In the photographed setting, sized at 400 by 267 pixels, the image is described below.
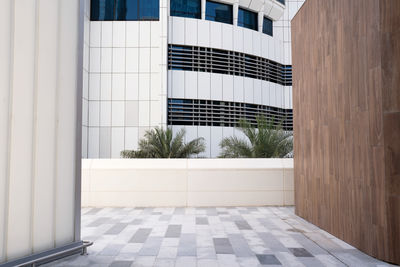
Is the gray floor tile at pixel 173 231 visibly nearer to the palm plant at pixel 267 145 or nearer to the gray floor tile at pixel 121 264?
the gray floor tile at pixel 121 264

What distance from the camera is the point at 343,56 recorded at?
17.4 ft

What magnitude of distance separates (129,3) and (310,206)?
1508 centimetres

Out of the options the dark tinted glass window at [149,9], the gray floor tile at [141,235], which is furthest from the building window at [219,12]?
the gray floor tile at [141,235]

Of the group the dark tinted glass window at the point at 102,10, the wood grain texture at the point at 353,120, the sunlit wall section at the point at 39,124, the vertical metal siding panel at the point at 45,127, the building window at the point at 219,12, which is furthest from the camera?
the building window at the point at 219,12

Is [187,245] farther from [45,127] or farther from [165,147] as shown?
[165,147]

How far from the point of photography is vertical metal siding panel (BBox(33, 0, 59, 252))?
161 inches

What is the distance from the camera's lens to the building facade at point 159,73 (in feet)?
55.6

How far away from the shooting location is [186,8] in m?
18.1

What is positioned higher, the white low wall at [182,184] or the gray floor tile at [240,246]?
the white low wall at [182,184]

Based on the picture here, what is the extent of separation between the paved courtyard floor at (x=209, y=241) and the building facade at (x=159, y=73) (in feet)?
30.5

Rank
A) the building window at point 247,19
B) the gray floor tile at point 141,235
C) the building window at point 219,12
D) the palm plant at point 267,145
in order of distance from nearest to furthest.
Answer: the gray floor tile at point 141,235 < the palm plant at point 267,145 < the building window at point 219,12 < the building window at point 247,19

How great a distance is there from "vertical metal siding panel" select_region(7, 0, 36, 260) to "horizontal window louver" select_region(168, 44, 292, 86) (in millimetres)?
13591

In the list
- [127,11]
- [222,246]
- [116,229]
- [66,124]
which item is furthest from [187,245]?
[127,11]

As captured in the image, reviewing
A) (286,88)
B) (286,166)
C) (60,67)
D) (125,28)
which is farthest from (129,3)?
(60,67)
